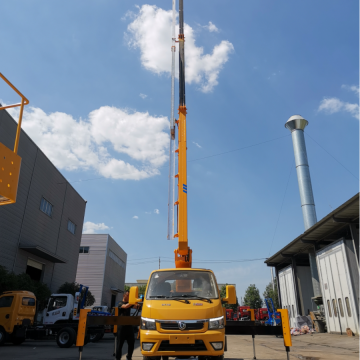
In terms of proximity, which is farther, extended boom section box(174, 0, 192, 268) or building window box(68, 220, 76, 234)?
building window box(68, 220, 76, 234)

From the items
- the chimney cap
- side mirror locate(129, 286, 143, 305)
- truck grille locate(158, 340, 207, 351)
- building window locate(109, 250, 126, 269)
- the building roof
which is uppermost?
the chimney cap

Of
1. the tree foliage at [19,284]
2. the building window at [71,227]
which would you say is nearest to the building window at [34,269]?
the tree foliage at [19,284]

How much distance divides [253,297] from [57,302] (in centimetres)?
7022

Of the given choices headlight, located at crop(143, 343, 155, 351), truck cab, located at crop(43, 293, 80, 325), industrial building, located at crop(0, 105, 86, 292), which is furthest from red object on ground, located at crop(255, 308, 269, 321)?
headlight, located at crop(143, 343, 155, 351)

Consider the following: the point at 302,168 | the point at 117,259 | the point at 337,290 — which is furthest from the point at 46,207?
the point at 117,259

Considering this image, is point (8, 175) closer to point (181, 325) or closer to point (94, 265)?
point (181, 325)

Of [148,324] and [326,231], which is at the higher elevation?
[326,231]

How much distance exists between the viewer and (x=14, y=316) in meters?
14.9

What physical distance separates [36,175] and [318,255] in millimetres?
23193

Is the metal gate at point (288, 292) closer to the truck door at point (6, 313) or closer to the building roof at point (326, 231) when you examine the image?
the building roof at point (326, 231)

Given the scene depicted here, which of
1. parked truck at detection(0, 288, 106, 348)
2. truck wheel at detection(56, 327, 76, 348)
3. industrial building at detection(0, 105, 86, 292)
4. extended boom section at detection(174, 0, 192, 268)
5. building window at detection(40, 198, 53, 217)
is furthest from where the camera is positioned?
building window at detection(40, 198, 53, 217)

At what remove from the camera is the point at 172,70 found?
47.4 feet

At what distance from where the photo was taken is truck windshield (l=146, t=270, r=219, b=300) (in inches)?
282

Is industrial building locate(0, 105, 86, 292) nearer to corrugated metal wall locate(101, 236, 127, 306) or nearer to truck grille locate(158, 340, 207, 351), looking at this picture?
corrugated metal wall locate(101, 236, 127, 306)
